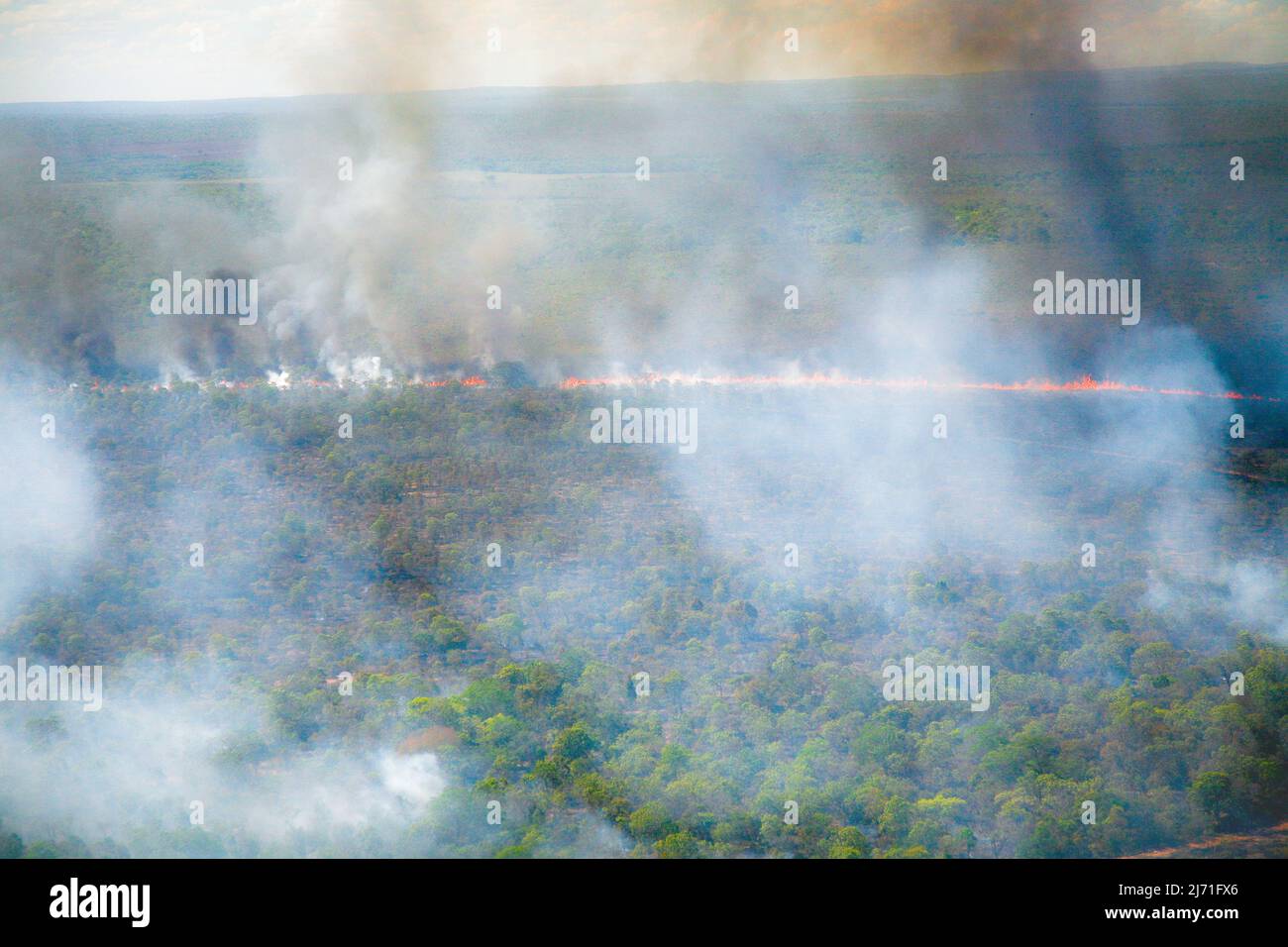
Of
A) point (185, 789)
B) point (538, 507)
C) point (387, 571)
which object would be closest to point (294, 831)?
point (185, 789)

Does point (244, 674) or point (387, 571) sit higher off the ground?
point (387, 571)

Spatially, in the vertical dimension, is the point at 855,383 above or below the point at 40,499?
above

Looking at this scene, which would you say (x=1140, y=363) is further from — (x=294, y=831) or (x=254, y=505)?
(x=294, y=831)

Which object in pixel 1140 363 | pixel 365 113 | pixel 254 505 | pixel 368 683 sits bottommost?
pixel 368 683

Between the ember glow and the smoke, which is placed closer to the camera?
the smoke

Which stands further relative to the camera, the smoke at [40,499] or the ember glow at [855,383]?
the ember glow at [855,383]

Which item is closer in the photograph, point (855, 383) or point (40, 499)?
point (40, 499)

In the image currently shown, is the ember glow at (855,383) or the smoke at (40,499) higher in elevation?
the ember glow at (855,383)

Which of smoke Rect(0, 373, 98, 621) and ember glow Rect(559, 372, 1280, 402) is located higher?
ember glow Rect(559, 372, 1280, 402)
